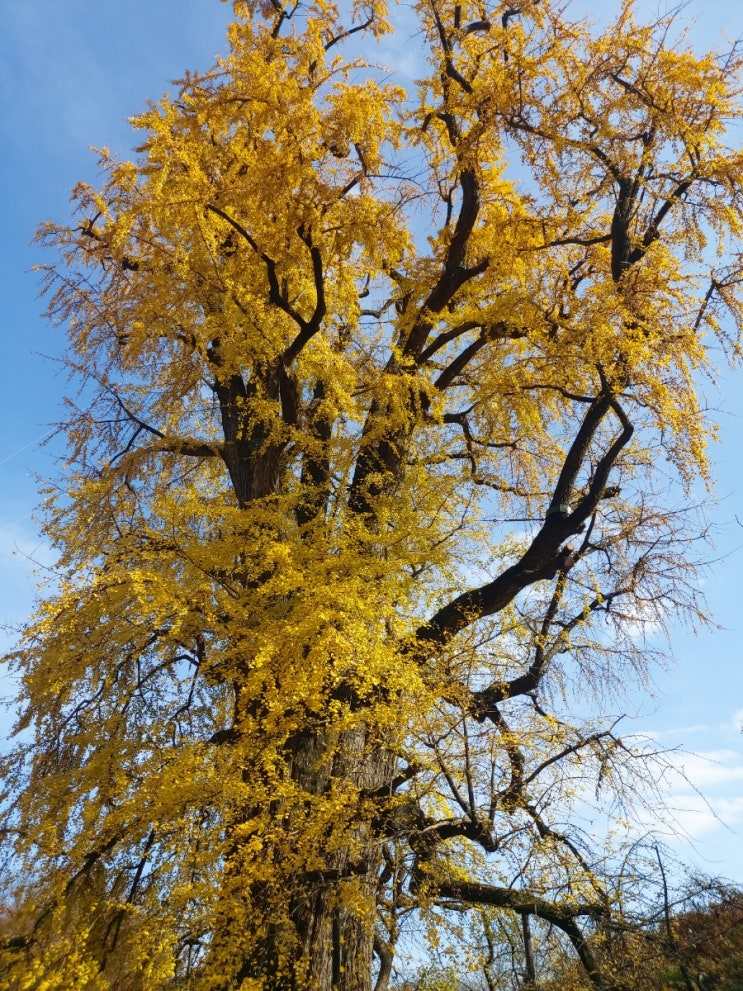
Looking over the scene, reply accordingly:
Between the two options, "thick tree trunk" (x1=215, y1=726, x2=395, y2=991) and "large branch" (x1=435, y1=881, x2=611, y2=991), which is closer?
"thick tree trunk" (x1=215, y1=726, x2=395, y2=991)

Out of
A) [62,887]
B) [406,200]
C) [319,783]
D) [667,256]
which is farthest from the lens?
[406,200]

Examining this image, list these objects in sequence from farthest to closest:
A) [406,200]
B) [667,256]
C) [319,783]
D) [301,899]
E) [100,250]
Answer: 1. [100,250]
2. [406,200]
3. [667,256]
4. [319,783]
5. [301,899]

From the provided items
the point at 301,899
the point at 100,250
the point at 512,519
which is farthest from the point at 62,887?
the point at 100,250

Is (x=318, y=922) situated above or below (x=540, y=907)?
below

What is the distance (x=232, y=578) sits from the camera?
4746mm

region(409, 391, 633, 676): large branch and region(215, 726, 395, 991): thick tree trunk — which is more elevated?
region(409, 391, 633, 676): large branch

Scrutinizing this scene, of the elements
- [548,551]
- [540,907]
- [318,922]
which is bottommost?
[318,922]

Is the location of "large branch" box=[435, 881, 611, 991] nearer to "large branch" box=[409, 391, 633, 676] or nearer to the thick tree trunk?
the thick tree trunk

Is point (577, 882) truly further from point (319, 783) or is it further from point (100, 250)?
point (100, 250)

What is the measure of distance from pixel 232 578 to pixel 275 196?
2627 mm

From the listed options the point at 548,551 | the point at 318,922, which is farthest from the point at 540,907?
the point at 548,551

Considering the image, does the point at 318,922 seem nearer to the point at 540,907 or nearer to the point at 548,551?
the point at 540,907

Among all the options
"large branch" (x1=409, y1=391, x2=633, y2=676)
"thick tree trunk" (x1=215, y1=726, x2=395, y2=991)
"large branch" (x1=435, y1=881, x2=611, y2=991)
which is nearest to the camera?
"thick tree trunk" (x1=215, y1=726, x2=395, y2=991)

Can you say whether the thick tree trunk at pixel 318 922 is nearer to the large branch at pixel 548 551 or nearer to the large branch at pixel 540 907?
the large branch at pixel 540 907
